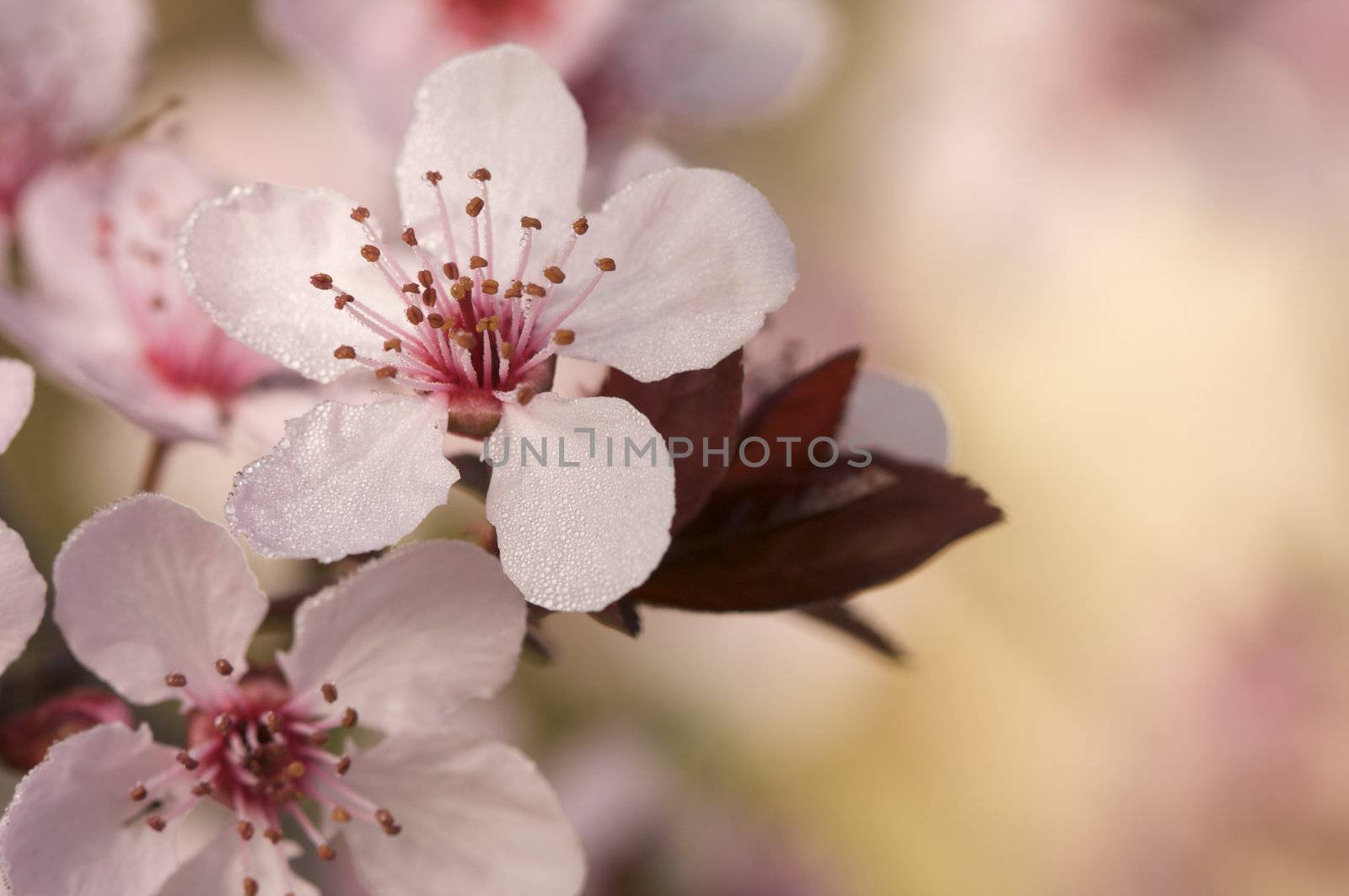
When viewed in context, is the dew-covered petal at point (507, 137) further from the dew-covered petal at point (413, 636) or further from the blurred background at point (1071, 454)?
the blurred background at point (1071, 454)

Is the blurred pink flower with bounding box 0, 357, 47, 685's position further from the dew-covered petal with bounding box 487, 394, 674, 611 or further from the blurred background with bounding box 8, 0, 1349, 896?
the blurred background with bounding box 8, 0, 1349, 896

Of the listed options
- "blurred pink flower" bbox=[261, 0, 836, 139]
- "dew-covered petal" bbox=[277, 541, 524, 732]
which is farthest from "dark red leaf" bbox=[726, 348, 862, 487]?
"blurred pink flower" bbox=[261, 0, 836, 139]

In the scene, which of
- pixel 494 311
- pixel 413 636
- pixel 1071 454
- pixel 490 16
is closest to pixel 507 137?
pixel 494 311

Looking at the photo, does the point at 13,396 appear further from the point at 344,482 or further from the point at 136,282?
the point at 136,282

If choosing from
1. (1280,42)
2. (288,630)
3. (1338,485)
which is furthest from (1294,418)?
(288,630)

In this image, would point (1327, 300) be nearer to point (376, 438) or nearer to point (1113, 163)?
point (1113, 163)
